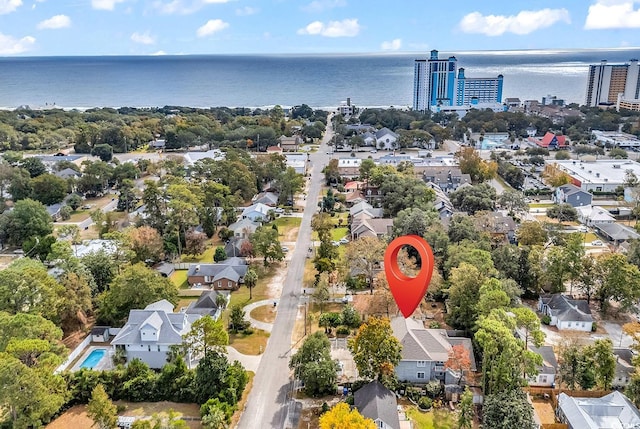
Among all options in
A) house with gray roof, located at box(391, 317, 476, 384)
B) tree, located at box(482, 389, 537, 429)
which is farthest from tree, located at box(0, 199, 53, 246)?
tree, located at box(482, 389, 537, 429)

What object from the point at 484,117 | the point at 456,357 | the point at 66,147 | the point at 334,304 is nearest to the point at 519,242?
the point at 334,304

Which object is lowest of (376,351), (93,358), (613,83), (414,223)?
(93,358)

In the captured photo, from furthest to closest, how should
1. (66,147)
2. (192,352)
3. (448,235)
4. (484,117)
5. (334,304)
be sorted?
(484,117), (66,147), (448,235), (334,304), (192,352)

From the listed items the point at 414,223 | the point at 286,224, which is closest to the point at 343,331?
the point at 414,223

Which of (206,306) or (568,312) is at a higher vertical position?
(206,306)

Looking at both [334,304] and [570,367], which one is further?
[334,304]

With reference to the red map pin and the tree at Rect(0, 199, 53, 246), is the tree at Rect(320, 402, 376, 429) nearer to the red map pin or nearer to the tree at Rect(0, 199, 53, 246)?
the red map pin

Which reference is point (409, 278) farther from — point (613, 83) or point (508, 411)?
point (613, 83)

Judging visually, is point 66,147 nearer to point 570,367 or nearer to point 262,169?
point 262,169
